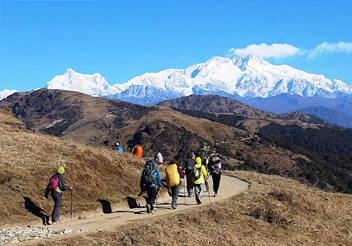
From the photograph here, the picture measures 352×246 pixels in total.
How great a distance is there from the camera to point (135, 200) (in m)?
19.9

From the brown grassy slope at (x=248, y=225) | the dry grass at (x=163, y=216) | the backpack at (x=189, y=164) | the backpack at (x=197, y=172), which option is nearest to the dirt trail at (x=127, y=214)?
the dry grass at (x=163, y=216)

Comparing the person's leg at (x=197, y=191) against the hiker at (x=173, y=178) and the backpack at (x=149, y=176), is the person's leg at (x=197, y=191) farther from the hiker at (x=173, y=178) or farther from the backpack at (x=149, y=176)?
the backpack at (x=149, y=176)

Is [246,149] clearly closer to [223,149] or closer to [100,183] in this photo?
[223,149]

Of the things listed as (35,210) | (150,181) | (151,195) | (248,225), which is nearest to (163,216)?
(151,195)

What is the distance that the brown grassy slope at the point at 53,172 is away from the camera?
1653cm

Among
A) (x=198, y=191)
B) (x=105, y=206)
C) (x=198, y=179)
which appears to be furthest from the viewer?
(x=198, y=191)

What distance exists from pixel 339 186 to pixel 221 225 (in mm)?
122696

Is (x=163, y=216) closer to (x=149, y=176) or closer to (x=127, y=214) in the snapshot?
(x=149, y=176)

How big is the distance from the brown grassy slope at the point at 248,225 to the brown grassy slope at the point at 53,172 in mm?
4337

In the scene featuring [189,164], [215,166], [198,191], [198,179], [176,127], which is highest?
[176,127]

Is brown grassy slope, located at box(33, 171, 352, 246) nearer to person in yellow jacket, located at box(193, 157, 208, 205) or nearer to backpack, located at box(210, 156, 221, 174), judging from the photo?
person in yellow jacket, located at box(193, 157, 208, 205)

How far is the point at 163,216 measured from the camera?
1583cm

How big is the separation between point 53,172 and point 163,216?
20.8ft

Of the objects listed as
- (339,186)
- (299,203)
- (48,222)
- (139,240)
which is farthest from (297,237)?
(339,186)
